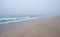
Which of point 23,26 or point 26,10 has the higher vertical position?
point 26,10

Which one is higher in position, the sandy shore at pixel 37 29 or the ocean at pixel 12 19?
the ocean at pixel 12 19

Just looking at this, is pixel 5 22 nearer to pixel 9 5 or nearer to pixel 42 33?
pixel 9 5

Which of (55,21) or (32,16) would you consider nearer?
(32,16)

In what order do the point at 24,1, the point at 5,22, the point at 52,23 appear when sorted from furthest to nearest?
the point at 52,23 → the point at 24,1 → the point at 5,22

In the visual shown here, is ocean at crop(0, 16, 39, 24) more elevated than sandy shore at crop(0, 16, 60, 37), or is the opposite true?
ocean at crop(0, 16, 39, 24)

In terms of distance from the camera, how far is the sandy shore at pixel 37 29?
4.10 ft

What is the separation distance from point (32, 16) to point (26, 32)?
274 mm

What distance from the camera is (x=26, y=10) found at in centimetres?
134

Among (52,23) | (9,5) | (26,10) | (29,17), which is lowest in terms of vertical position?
(52,23)

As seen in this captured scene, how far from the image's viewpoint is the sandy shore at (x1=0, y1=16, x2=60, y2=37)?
4.10ft

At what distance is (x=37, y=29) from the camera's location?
1358 millimetres

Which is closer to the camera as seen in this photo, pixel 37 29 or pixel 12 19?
pixel 12 19

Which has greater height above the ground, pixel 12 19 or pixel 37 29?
pixel 12 19

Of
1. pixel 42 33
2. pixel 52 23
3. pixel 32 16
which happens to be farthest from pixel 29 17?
pixel 52 23
